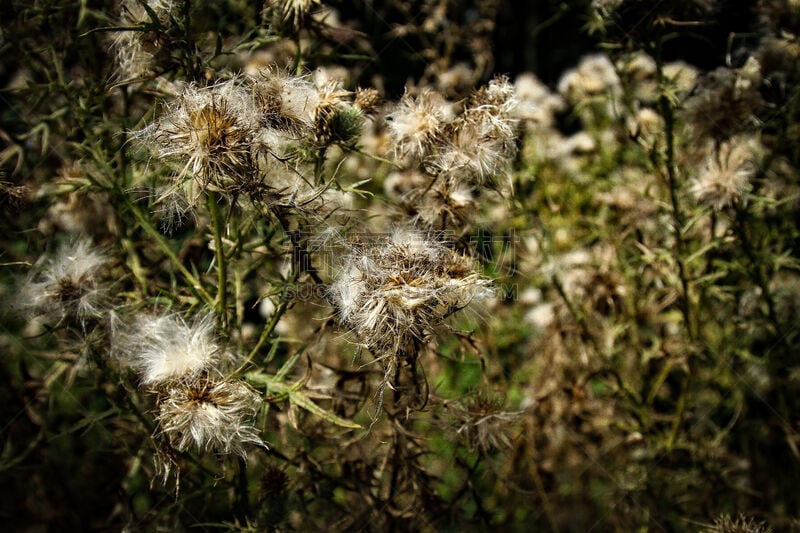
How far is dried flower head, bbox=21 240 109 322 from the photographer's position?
153cm

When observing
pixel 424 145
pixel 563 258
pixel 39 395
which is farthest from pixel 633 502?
pixel 39 395

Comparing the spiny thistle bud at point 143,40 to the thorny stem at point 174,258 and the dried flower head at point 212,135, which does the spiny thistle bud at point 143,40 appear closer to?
the dried flower head at point 212,135

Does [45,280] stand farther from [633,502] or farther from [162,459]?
[633,502]

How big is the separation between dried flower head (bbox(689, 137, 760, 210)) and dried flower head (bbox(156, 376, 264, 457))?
1341mm

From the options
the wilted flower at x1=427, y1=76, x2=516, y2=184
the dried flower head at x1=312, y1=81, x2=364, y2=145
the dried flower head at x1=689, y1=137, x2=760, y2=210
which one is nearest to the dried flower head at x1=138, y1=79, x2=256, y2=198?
the dried flower head at x1=312, y1=81, x2=364, y2=145

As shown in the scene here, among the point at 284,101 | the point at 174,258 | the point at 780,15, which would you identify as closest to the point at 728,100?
the point at 780,15

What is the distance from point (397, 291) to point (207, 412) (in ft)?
1.40

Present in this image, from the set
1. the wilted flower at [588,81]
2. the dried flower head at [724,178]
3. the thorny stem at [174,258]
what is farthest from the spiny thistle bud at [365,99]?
the wilted flower at [588,81]

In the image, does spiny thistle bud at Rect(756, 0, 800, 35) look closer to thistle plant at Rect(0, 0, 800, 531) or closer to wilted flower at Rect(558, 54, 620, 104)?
thistle plant at Rect(0, 0, 800, 531)

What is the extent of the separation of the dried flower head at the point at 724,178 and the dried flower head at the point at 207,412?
134 cm

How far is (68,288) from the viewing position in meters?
1.54

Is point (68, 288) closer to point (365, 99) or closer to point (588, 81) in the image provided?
point (365, 99)

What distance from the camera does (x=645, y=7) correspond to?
1.68m

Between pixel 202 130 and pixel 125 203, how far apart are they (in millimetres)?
477
